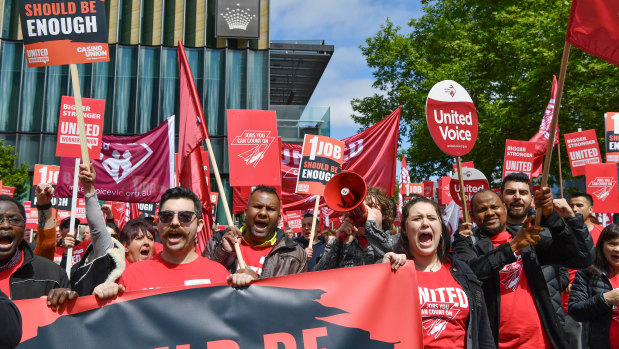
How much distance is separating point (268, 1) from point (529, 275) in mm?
26196

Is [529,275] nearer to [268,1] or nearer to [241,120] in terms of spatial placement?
[241,120]

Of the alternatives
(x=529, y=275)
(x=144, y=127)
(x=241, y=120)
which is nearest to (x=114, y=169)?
Answer: (x=241, y=120)

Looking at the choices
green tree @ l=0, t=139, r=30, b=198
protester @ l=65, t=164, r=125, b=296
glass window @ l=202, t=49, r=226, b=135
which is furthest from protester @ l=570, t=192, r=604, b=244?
glass window @ l=202, t=49, r=226, b=135

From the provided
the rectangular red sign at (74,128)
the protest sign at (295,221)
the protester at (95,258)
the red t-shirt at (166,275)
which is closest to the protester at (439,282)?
the red t-shirt at (166,275)

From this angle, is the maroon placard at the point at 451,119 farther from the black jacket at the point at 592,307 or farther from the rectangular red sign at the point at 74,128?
the rectangular red sign at the point at 74,128

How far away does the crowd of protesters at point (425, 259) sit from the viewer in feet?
10.1

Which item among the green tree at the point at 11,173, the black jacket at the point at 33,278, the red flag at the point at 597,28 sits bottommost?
the black jacket at the point at 33,278

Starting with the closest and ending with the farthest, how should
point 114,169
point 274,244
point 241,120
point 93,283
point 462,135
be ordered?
1. point 93,283
2. point 274,244
3. point 462,135
4. point 241,120
5. point 114,169

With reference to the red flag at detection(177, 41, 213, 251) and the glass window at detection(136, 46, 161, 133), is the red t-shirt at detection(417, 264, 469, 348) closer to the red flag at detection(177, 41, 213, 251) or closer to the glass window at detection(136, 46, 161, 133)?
the red flag at detection(177, 41, 213, 251)

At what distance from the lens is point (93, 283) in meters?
3.07

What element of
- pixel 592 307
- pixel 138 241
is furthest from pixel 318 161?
pixel 592 307

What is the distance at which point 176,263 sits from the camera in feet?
10.5

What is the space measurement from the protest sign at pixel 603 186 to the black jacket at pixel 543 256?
20.3ft

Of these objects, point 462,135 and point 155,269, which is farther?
point 462,135
